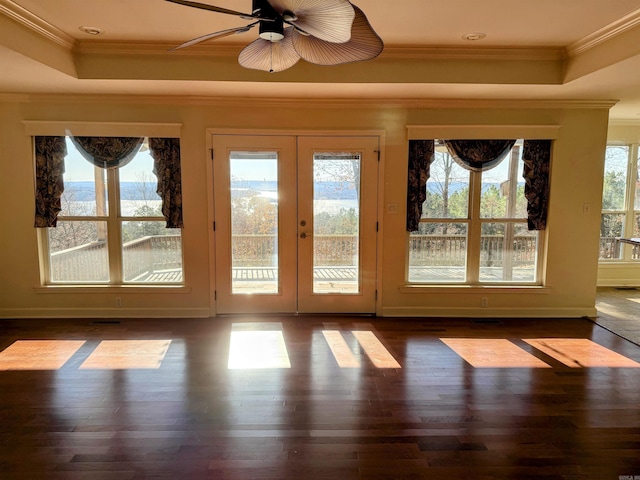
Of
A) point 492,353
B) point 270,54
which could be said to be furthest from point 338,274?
point 270,54

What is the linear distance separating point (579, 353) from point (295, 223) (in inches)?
119

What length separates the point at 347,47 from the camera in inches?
74.9

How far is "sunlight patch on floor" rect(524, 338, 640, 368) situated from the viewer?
336 cm

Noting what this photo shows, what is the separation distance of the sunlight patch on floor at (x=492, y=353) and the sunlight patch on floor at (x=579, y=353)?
0.77ft

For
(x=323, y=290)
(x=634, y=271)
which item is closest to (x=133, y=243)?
(x=323, y=290)

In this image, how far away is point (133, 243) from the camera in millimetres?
4496

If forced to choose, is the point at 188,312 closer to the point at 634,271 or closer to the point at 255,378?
the point at 255,378

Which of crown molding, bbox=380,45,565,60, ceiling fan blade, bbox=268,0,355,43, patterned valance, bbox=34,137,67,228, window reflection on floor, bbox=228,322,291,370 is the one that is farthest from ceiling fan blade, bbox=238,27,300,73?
patterned valance, bbox=34,137,67,228

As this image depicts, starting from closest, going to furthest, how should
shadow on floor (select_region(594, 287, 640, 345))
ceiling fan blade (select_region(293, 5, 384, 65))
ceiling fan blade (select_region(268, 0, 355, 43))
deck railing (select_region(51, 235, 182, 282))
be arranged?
1. ceiling fan blade (select_region(268, 0, 355, 43))
2. ceiling fan blade (select_region(293, 5, 384, 65))
3. shadow on floor (select_region(594, 287, 640, 345))
4. deck railing (select_region(51, 235, 182, 282))

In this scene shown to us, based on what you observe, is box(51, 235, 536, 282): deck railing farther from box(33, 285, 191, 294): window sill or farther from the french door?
box(33, 285, 191, 294): window sill

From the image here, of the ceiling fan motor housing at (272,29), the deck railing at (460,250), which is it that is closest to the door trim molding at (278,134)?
the deck railing at (460,250)

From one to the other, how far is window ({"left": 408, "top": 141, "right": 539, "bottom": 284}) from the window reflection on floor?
5.82 feet

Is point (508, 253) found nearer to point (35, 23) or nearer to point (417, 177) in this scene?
point (417, 177)

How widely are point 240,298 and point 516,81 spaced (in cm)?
358
